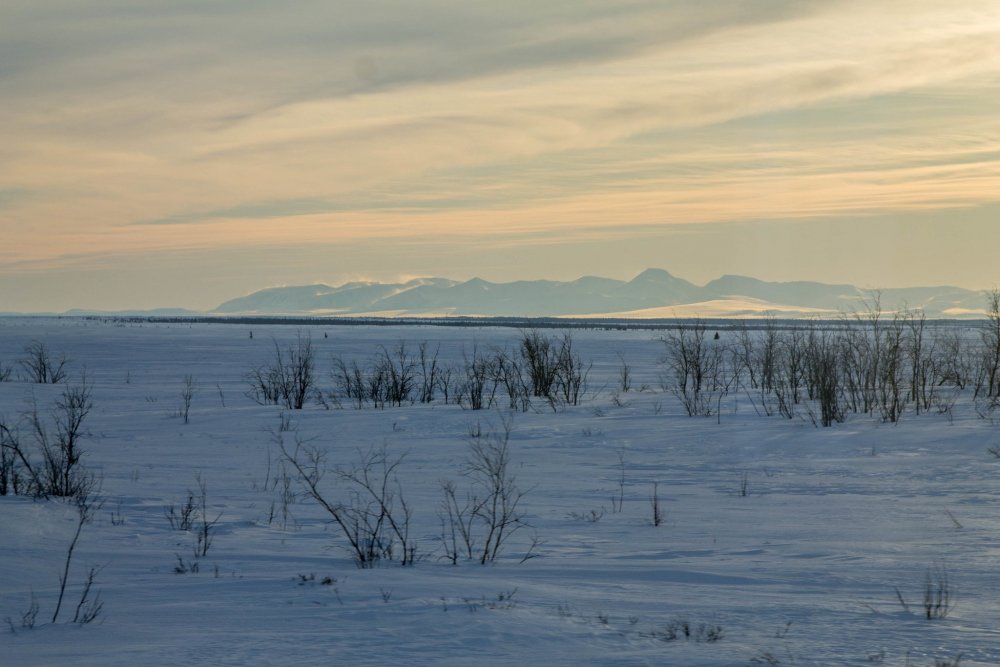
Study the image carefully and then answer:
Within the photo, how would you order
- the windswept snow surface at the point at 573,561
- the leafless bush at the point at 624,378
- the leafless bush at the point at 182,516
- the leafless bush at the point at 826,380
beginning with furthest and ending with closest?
1. the leafless bush at the point at 624,378
2. the leafless bush at the point at 826,380
3. the leafless bush at the point at 182,516
4. the windswept snow surface at the point at 573,561

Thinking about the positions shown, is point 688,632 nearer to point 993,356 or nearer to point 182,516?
point 182,516

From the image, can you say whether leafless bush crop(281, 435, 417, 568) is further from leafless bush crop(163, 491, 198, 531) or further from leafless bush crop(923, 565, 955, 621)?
leafless bush crop(923, 565, 955, 621)

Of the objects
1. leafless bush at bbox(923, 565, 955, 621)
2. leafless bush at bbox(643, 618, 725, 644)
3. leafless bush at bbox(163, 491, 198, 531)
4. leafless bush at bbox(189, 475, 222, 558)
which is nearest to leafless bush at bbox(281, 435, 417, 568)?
leafless bush at bbox(189, 475, 222, 558)

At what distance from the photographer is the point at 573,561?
21.7ft

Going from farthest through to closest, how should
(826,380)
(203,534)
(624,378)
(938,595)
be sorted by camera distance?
(624,378) → (826,380) → (203,534) → (938,595)

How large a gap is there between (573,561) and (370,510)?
2758mm

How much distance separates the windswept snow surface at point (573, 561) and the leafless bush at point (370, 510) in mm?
155

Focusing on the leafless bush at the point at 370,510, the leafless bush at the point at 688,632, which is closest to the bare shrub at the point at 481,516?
the leafless bush at the point at 370,510

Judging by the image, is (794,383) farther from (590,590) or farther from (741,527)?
(590,590)

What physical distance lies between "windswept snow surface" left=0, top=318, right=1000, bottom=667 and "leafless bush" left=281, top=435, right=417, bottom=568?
155 millimetres

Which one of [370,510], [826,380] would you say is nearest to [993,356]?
[826,380]

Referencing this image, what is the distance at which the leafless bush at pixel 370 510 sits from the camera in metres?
6.66

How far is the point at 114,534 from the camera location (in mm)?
7598

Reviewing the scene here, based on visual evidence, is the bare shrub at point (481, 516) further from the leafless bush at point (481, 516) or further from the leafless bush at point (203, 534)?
the leafless bush at point (203, 534)
